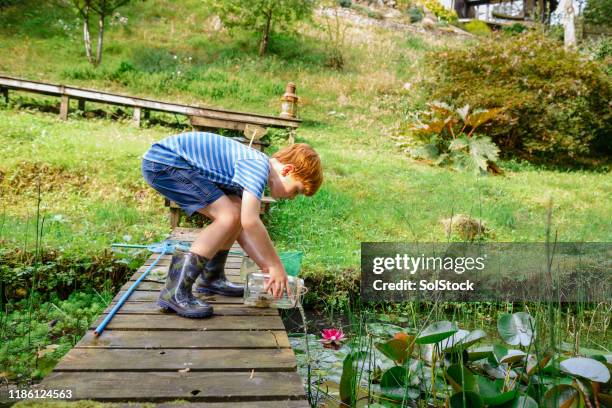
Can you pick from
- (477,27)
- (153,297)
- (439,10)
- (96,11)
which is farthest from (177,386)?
(439,10)


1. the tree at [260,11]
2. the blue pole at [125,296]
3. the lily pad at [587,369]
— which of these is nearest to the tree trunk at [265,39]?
the tree at [260,11]

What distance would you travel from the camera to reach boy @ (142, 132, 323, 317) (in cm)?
219

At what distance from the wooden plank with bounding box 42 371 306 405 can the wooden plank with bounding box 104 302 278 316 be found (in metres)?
0.67

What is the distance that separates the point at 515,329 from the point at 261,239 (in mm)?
1066

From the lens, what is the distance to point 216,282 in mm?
2648

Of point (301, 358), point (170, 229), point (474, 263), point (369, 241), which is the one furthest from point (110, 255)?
point (474, 263)

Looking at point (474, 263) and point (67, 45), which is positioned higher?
Result: point (67, 45)

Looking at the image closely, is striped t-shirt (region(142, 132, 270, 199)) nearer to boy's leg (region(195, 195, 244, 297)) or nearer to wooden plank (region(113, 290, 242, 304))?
Answer: boy's leg (region(195, 195, 244, 297))

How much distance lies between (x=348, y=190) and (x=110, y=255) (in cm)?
330

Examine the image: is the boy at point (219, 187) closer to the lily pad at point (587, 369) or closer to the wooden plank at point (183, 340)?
the wooden plank at point (183, 340)

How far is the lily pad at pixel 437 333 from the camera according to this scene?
5.47 feet

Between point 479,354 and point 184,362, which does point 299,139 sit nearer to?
point 479,354

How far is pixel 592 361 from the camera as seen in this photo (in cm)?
158

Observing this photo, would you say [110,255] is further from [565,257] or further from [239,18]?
[239,18]
